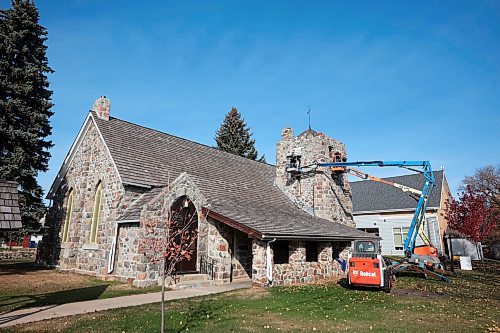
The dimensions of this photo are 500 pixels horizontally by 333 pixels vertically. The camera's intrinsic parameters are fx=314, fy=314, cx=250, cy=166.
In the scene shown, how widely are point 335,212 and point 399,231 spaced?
12.4 metres

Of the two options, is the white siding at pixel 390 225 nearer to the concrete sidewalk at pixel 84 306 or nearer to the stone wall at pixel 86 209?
the concrete sidewalk at pixel 84 306

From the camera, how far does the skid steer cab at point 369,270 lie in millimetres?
12508

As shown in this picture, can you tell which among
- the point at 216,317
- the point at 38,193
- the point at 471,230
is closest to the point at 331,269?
the point at 216,317

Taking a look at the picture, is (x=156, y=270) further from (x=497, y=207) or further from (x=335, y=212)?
(x=497, y=207)

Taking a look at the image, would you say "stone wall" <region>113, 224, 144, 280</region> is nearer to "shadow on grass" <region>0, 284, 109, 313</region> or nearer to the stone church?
the stone church

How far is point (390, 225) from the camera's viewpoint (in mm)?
31297

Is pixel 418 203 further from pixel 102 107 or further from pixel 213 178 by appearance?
pixel 102 107

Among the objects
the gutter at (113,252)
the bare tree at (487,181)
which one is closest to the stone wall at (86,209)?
the gutter at (113,252)

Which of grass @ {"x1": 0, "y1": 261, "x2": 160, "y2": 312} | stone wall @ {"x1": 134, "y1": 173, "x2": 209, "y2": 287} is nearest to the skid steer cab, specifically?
stone wall @ {"x1": 134, "y1": 173, "x2": 209, "y2": 287}

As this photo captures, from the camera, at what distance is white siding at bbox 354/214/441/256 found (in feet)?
93.9

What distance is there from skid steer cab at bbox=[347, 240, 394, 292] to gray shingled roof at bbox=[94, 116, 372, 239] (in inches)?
97.0

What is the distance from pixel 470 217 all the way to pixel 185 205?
19.9 meters

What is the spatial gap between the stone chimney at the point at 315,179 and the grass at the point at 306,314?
9626 millimetres

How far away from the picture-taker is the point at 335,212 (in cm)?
2225
